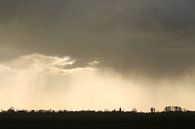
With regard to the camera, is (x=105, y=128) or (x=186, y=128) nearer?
(x=186, y=128)

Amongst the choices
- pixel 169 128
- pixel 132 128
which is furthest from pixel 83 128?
pixel 169 128

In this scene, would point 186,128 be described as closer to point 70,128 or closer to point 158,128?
point 158,128

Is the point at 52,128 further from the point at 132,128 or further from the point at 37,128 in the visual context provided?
the point at 132,128

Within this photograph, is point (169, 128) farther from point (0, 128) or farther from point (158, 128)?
point (0, 128)

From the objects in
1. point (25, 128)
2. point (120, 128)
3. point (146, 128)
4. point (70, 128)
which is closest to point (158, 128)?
point (146, 128)

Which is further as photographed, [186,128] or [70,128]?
[70,128]

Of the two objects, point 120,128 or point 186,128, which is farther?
point 120,128

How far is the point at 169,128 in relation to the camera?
100 m

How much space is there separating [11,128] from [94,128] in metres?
15.2

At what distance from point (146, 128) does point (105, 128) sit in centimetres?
787

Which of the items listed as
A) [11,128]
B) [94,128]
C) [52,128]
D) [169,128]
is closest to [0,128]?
[11,128]

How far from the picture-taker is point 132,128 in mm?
103062

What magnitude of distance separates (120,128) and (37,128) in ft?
50.8

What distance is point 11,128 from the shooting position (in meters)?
102
